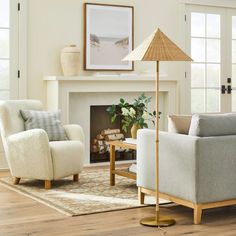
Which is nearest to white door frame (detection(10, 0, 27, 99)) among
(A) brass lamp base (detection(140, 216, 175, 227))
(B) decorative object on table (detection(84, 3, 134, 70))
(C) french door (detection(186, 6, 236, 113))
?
(B) decorative object on table (detection(84, 3, 134, 70))

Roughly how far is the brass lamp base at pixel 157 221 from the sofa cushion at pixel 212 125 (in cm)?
68

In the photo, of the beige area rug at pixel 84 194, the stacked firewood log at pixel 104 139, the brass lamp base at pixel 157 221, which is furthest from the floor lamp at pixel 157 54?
the stacked firewood log at pixel 104 139

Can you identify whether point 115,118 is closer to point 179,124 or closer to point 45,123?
point 45,123

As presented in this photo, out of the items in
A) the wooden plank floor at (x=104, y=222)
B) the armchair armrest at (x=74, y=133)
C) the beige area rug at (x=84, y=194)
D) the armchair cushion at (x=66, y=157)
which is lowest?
the wooden plank floor at (x=104, y=222)

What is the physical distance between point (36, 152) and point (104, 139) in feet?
6.66

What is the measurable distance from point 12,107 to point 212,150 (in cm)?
261

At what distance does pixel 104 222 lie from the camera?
429 centimetres

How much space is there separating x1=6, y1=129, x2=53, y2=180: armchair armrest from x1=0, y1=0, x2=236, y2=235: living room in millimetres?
11

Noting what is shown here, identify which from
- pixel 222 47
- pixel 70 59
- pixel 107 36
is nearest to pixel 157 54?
pixel 70 59

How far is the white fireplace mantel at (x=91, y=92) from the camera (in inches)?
274

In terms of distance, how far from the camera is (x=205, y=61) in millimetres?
8367

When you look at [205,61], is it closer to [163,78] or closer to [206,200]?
[163,78]

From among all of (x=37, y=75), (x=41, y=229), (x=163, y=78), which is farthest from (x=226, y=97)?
(x=41, y=229)

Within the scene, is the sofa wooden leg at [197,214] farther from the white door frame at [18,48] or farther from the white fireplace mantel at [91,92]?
the white door frame at [18,48]
